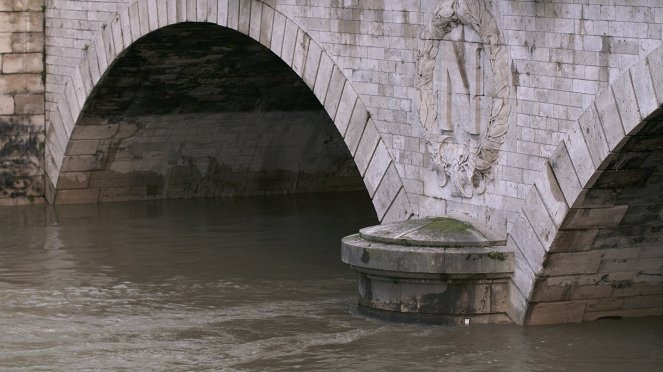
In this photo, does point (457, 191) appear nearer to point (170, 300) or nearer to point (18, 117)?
point (170, 300)

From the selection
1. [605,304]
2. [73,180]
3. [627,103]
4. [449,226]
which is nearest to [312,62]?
[449,226]

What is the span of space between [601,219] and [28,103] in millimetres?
9545

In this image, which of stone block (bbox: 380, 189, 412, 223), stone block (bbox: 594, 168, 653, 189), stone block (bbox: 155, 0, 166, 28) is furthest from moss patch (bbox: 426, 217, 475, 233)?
stone block (bbox: 155, 0, 166, 28)

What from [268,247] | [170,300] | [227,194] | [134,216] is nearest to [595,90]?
[170,300]

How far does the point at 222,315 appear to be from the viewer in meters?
11.3

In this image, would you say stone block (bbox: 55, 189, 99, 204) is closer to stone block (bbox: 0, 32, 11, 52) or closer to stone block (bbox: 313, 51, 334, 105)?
stone block (bbox: 0, 32, 11, 52)

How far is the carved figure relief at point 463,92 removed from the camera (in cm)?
1027

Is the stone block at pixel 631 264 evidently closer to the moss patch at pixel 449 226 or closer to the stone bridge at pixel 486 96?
the stone bridge at pixel 486 96

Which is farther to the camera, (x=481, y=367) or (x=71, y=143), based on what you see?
(x=71, y=143)

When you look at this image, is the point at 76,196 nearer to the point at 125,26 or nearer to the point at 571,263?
the point at 125,26

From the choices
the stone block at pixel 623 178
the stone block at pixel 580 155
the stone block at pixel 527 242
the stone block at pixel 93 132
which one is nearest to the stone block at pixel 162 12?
the stone block at pixel 93 132

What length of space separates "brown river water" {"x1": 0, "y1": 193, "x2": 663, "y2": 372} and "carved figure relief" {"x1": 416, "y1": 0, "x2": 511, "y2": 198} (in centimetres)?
115

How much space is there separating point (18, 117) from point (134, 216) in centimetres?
194

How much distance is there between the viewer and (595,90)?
9320mm
